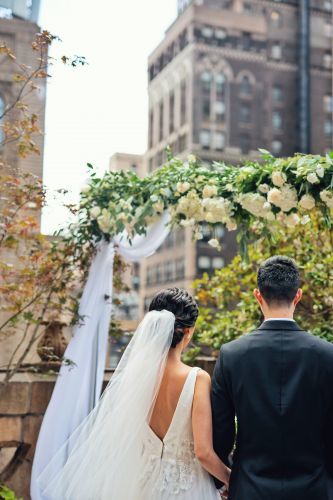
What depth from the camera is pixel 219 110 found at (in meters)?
64.7

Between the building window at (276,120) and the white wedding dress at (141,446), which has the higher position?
the building window at (276,120)

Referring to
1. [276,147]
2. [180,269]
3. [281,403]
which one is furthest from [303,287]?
[276,147]

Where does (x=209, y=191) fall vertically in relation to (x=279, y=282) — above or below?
above

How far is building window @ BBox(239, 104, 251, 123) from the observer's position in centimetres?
6551

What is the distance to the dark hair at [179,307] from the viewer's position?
3791 mm

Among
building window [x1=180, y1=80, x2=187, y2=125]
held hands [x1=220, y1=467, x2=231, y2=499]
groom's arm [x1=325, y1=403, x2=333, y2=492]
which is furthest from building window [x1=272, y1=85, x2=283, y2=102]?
groom's arm [x1=325, y1=403, x2=333, y2=492]

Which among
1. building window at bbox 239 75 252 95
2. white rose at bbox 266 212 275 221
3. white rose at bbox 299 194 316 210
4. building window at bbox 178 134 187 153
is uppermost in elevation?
building window at bbox 239 75 252 95

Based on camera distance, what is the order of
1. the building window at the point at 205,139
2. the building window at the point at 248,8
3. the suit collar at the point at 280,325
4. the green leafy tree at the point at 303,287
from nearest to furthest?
the suit collar at the point at 280,325, the green leafy tree at the point at 303,287, the building window at the point at 205,139, the building window at the point at 248,8

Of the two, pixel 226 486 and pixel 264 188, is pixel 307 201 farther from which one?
pixel 226 486

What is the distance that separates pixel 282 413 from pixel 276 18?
233 feet

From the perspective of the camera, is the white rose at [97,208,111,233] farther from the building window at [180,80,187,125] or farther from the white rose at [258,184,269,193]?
the building window at [180,80,187,125]

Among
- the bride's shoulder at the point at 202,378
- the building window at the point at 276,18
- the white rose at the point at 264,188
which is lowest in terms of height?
the bride's shoulder at the point at 202,378

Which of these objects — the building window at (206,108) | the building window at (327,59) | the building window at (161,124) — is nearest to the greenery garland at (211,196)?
the building window at (206,108)

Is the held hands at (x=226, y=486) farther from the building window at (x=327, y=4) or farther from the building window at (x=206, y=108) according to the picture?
the building window at (x=327, y=4)
